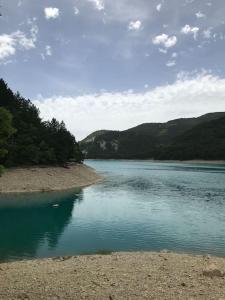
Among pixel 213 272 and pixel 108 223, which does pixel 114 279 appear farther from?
pixel 108 223

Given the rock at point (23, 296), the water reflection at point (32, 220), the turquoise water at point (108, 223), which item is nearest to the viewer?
the rock at point (23, 296)

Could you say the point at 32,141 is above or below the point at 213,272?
above

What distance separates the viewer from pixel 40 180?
6956 cm

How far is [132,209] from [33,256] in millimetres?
23153

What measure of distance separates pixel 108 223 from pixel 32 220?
8794 mm

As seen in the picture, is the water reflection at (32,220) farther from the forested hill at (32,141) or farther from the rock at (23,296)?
the forested hill at (32,141)

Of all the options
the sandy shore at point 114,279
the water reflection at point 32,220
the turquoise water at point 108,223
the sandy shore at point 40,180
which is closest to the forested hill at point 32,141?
the sandy shore at point 40,180

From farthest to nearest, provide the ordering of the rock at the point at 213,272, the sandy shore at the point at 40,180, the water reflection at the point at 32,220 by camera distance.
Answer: the sandy shore at the point at 40,180 < the water reflection at the point at 32,220 < the rock at the point at 213,272

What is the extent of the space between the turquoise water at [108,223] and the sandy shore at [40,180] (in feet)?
16.0

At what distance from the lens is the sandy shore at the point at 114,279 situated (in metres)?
15.5

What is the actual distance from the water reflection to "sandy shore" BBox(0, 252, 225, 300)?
6864mm

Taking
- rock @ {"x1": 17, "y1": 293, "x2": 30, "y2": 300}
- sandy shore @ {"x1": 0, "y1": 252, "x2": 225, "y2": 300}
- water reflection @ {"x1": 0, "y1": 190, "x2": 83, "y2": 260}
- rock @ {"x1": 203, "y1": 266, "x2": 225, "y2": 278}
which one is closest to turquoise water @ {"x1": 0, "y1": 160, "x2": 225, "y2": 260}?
water reflection @ {"x1": 0, "y1": 190, "x2": 83, "y2": 260}

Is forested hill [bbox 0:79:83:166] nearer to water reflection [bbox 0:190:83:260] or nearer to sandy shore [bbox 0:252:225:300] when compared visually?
water reflection [bbox 0:190:83:260]

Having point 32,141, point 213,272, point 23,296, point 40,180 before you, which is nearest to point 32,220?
point 213,272
